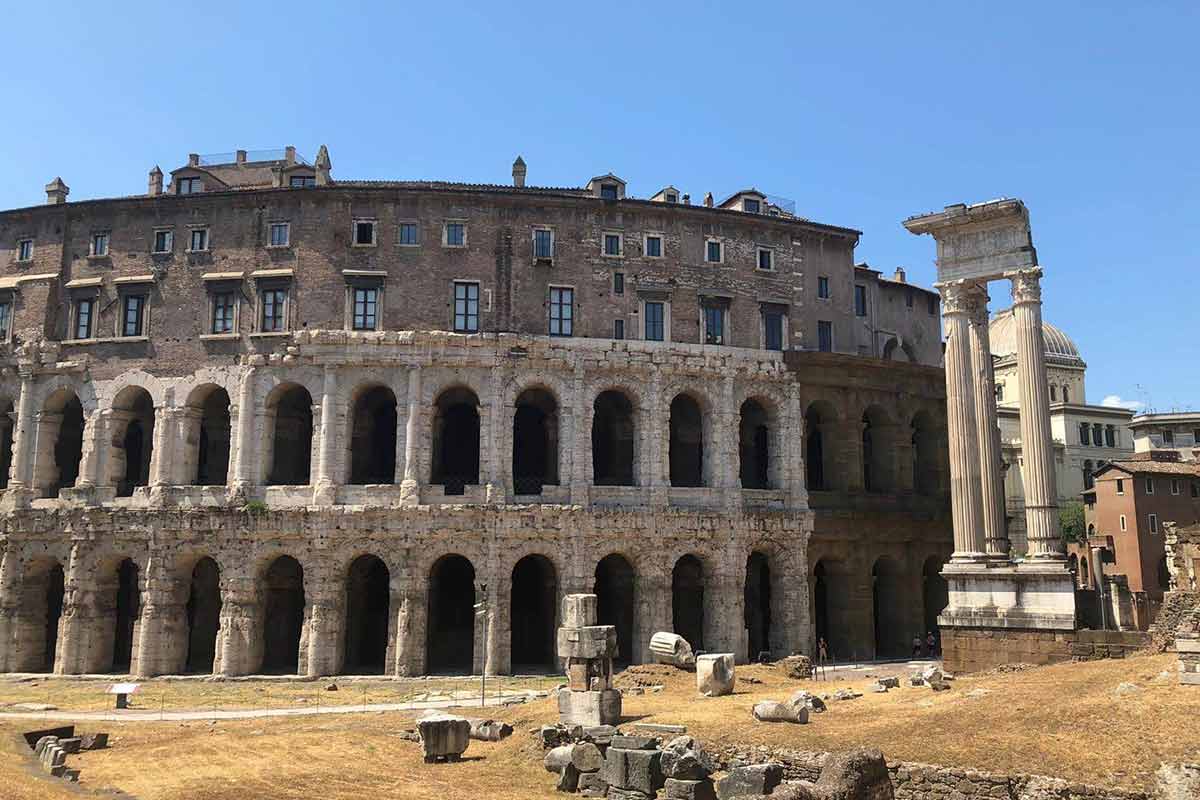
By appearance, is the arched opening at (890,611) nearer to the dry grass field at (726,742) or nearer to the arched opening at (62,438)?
the dry grass field at (726,742)

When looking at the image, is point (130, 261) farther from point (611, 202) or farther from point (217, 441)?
point (611, 202)

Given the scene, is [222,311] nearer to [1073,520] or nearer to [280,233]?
[280,233]

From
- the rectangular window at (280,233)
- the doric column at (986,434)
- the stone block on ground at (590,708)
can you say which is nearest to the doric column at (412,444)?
the rectangular window at (280,233)

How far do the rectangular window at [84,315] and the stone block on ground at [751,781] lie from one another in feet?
113

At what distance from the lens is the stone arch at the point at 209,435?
38.7 metres

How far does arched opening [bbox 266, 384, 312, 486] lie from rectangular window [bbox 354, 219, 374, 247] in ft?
21.0

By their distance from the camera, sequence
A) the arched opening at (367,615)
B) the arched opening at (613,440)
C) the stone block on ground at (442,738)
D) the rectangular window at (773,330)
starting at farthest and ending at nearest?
the rectangular window at (773,330) → the arched opening at (613,440) → the arched opening at (367,615) → the stone block on ground at (442,738)

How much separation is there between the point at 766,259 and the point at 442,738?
2700 centimetres

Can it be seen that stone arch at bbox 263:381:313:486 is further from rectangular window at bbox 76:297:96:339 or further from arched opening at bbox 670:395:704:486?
arched opening at bbox 670:395:704:486

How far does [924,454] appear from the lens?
4506cm

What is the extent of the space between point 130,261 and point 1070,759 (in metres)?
38.3

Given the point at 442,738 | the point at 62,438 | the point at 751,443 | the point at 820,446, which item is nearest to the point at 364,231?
the point at 62,438

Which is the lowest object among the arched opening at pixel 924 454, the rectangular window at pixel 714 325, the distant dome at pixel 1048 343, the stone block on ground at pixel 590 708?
the stone block on ground at pixel 590 708

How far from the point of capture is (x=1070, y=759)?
16094mm
